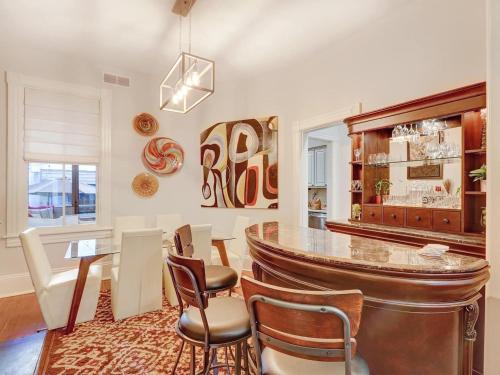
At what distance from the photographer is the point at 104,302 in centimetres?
345

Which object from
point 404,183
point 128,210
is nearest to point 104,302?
point 128,210

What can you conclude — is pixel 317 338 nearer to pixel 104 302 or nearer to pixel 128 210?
pixel 104 302

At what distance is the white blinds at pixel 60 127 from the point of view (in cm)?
390

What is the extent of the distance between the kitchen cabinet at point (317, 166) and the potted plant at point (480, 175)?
385cm

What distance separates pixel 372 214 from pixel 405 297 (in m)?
1.94

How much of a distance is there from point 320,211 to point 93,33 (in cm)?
505

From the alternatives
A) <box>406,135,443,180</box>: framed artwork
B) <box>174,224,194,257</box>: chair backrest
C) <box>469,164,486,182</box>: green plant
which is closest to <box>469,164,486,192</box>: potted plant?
<box>469,164,486,182</box>: green plant

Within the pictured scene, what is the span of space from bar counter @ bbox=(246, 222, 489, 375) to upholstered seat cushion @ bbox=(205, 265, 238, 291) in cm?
75

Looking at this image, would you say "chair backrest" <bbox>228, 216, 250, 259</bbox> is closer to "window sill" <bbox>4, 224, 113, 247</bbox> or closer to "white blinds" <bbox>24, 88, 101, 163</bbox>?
"window sill" <bbox>4, 224, 113, 247</bbox>

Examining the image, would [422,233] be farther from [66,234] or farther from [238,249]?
[66,234]

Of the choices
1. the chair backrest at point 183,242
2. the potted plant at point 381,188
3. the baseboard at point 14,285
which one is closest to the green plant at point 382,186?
the potted plant at point 381,188

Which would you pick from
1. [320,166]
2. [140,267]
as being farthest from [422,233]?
[320,166]

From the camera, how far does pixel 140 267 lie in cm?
297

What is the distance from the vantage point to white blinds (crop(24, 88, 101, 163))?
3.90 meters
